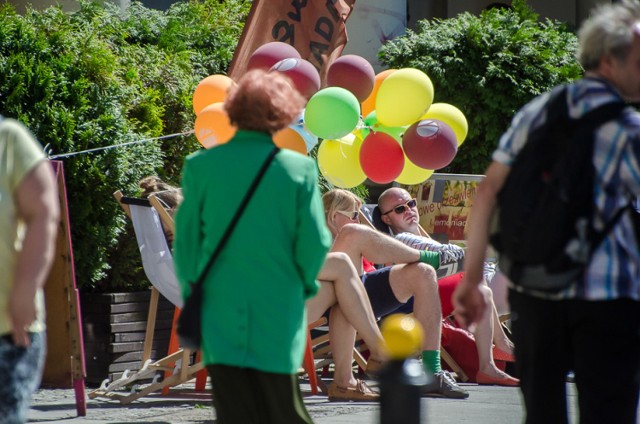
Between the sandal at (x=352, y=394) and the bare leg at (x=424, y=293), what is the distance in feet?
1.71

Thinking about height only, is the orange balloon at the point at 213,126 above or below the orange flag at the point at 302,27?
below

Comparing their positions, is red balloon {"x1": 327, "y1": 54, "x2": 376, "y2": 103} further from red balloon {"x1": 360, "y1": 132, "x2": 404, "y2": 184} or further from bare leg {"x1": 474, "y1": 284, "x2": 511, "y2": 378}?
bare leg {"x1": 474, "y1": 284, "x2": 511, "y2": 378}

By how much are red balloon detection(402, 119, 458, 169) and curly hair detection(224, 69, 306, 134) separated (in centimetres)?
306

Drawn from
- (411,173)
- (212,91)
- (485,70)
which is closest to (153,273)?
(212,91)

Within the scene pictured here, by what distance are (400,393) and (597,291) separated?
714mm

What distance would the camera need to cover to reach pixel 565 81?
13.7 metres

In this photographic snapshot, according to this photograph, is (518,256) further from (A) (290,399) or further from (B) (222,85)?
(B) (222,85)

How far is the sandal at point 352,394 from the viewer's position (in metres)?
6.74

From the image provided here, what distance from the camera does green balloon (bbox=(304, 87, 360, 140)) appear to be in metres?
6.47

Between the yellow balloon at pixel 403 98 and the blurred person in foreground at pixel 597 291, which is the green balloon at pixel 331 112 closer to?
the yellow balloon at pixel 403 98

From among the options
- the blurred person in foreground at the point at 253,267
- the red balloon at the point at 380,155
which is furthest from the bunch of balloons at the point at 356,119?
the blurred person in foreground at the point at 253,267

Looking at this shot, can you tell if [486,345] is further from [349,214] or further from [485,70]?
[485,70]

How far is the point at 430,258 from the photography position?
23.5 ft

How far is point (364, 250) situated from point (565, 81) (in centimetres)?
734
